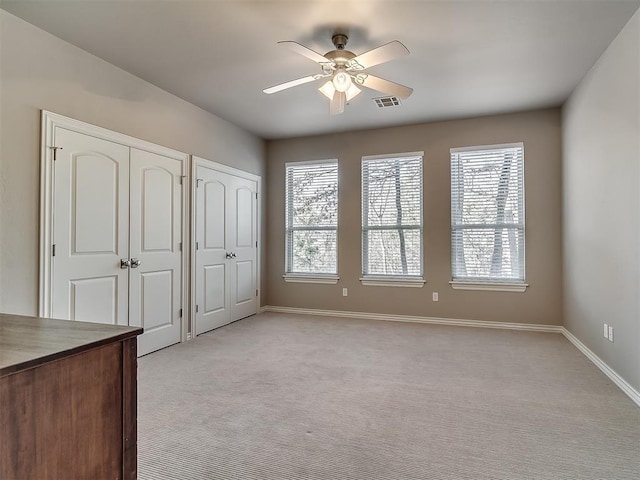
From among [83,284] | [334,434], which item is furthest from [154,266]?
[334,434]

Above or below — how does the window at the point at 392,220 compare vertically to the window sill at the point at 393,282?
above

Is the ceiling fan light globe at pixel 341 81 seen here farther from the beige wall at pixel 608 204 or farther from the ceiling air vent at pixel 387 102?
the beige wall at pixel 608 204

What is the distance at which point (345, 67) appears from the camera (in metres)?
2.84

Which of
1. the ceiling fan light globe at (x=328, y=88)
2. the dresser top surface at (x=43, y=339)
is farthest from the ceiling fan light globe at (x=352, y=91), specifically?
the dresser top surface at (x=43, y=339)

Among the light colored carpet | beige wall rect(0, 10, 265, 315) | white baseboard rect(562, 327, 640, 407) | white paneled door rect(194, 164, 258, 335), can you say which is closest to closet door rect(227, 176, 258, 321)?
white paneled door rect(194, 164, 258, 335)

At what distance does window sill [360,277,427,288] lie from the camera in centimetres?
508

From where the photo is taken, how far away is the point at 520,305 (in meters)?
4.67

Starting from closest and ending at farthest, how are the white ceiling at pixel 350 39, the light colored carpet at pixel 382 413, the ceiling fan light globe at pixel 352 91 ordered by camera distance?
the light colored carpet at pixel 382 413 < the white ceiling at pixel 350 39 < the ceiling fan light globe at pixel 352 91

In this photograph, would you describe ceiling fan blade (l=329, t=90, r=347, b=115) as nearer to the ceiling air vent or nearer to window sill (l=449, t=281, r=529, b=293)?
the ceiling air vent

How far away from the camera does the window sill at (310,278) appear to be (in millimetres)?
5543

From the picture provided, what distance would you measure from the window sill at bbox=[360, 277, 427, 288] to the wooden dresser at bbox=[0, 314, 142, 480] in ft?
14.2

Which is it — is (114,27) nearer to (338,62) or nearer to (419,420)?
(338,62)

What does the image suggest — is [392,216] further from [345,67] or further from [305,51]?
[305,51]

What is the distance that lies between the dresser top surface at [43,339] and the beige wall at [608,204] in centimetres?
325
